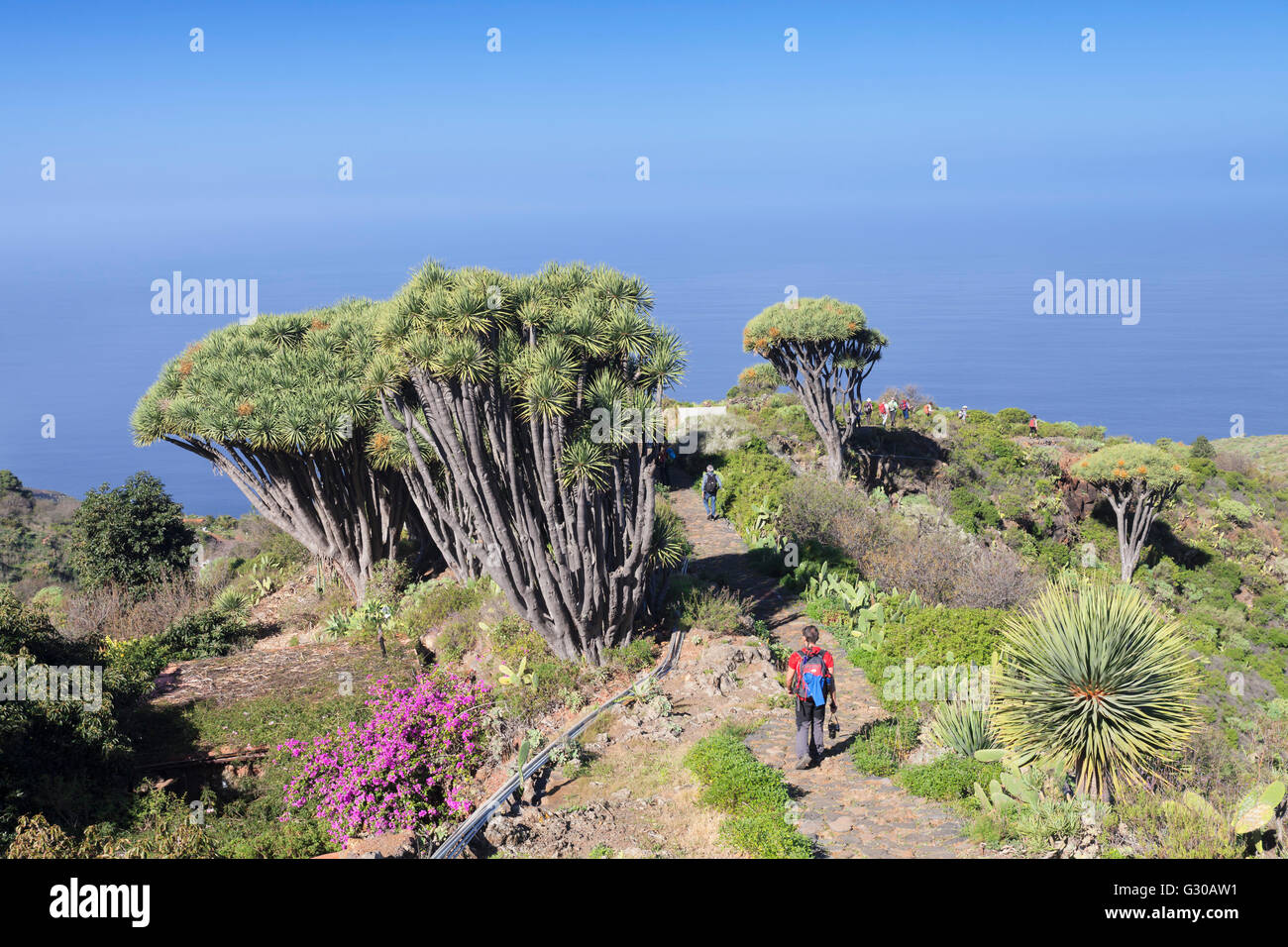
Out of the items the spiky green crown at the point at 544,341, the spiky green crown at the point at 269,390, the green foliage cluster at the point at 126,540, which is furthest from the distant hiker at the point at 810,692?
the green foliage cluster at the point at 126,540

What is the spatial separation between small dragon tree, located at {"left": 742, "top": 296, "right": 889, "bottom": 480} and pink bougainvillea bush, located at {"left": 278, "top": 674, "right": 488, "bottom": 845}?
780 inches

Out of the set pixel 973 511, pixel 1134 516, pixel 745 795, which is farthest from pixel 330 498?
pixel 1134 516

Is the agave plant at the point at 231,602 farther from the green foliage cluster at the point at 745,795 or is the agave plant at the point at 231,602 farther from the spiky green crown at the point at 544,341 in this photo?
the green foliage cluster at the point at 745,795

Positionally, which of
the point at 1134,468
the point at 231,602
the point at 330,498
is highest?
the point at 1134,468

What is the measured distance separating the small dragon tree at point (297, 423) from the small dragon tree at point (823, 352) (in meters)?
14.3

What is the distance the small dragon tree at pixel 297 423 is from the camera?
17.2 metres

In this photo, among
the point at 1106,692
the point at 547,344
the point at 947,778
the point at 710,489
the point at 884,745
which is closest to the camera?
the point at 1106,692

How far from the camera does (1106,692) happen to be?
8.25m

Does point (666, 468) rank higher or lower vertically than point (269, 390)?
lower

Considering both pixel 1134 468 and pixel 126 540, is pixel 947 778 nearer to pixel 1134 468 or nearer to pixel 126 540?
pixel 126 540

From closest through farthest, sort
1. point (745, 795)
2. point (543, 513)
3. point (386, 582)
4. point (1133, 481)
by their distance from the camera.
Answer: point (745, 795) < point (543, 513) < point (386, 582) < point (1133, 481)

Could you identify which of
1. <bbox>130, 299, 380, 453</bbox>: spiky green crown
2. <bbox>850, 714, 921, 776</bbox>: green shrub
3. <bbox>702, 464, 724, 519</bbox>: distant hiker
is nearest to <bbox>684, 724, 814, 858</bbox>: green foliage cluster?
<bbox>850, 714, 921, 776</bbox>: green shrub

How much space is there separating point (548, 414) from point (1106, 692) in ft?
23.7

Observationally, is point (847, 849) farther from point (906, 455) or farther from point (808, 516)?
point (906, 455)
